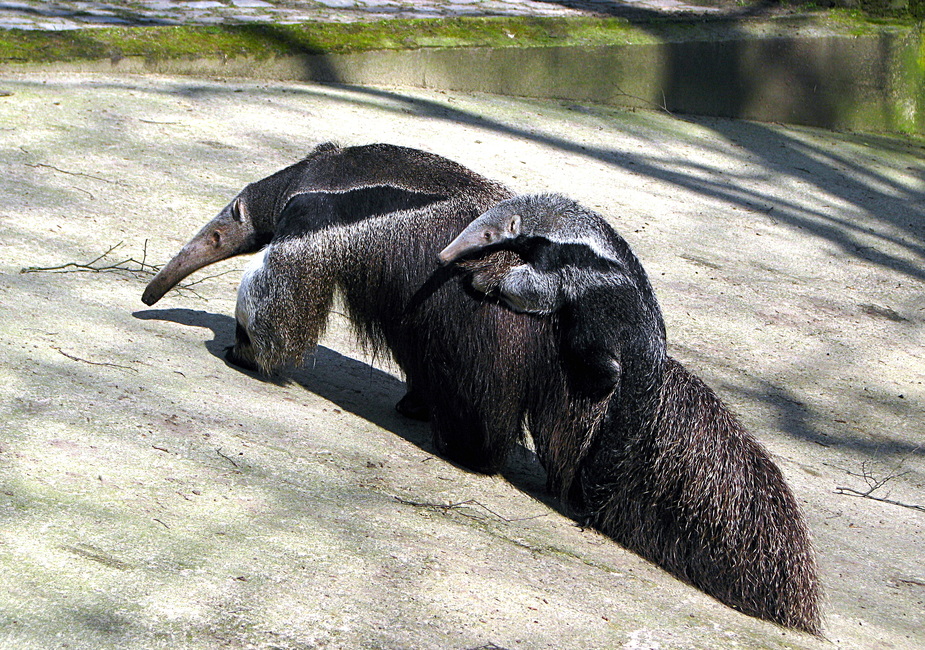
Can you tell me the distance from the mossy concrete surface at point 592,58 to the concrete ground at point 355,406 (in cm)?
33

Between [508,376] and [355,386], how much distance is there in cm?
134

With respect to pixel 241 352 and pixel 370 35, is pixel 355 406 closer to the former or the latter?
pixel 241 352

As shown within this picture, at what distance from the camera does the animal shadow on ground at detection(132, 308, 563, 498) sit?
456cm

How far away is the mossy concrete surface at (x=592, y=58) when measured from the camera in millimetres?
8977


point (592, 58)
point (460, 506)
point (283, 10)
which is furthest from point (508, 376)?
point (283, 10)

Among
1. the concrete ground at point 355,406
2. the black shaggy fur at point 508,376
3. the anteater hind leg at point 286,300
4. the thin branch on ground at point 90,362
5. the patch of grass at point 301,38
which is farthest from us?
the patch of grass at point 301,38

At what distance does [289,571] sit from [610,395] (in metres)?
1.53

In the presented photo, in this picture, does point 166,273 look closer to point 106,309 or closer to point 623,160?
A: point 106,309

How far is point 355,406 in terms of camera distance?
15.9ft

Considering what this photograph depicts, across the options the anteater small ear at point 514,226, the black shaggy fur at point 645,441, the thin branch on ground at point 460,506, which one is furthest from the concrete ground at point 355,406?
the anteater small ear at point 514,226

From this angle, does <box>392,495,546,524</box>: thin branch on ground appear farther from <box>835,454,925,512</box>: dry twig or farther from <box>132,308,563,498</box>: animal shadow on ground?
<box>835,454,925,512</box>: dry twig

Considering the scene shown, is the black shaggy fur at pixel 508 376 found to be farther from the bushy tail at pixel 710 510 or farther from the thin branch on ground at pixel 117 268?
the thin branch on ground at pixel 117 268

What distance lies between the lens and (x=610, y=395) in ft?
12.8

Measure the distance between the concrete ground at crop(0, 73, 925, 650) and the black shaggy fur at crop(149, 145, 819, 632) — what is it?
0.50 feet
